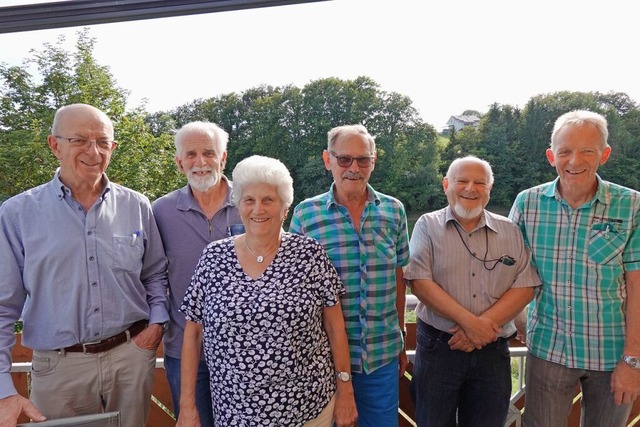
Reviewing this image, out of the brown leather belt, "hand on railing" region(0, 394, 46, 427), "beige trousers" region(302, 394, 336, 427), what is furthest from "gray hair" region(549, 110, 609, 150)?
"hand on railing" region(0, 394, 46, 427)

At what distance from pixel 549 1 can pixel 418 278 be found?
2134mm

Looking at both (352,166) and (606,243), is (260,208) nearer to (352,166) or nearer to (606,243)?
(352,166)

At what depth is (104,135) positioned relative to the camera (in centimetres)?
143

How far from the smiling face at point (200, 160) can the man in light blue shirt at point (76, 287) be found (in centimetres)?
25

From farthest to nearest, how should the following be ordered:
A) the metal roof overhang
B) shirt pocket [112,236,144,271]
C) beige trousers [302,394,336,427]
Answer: the metal roof overhang < shirt pocket [112,236,144,271] < beige trousers [302,394,336,427]

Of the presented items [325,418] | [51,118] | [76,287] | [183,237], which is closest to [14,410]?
[76,287]

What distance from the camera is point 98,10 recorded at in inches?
75.4

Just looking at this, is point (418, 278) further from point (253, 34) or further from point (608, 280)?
point (253, 34)

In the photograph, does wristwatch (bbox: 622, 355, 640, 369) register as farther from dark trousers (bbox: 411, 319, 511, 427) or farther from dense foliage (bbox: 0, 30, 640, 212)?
dense foliage (bbox: 0, 30, 640, 212)

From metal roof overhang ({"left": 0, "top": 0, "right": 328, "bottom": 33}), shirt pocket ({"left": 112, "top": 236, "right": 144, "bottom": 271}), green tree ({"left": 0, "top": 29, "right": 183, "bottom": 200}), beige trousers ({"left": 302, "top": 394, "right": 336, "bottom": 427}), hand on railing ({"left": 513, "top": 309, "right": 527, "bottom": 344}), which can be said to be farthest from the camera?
green tree ({"left": 0, "top": 29, "right": 183, "bottom": 200})

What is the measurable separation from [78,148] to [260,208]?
0.67 m

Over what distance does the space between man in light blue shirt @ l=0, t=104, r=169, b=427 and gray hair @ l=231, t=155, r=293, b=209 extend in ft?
1.55

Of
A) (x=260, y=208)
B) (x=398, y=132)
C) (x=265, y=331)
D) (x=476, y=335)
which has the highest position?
(x=398, y=132)

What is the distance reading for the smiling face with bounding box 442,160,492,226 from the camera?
5.02 feet
